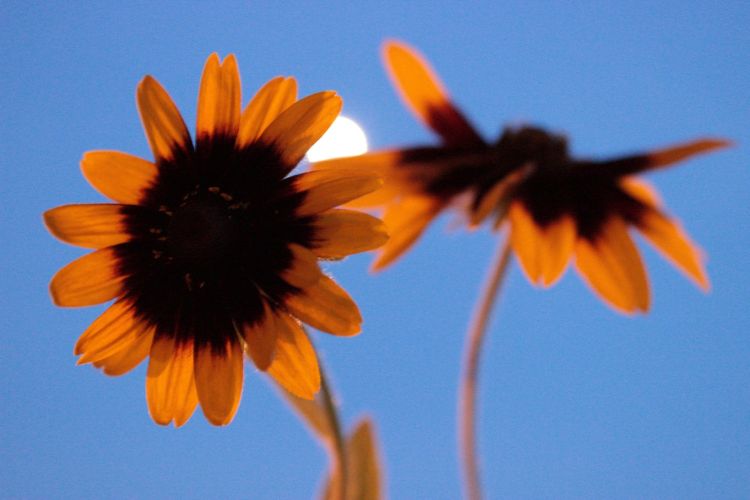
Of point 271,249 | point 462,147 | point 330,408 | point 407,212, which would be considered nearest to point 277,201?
point 271,249

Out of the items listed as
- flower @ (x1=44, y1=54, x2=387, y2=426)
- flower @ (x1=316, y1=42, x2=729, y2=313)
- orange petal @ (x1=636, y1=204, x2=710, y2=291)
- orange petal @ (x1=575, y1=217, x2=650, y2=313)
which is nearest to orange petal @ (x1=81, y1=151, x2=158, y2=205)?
flower @ (x1=44, y1=54, x2=387, y2=426)

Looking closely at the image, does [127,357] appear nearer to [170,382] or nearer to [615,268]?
[170,382]

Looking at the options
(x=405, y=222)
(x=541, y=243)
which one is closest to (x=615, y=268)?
(x=541, y=243)

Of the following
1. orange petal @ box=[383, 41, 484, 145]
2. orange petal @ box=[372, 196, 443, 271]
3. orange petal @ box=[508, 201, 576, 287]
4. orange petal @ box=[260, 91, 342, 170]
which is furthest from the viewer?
orange petal @ box=[383, 41, 484, 145]

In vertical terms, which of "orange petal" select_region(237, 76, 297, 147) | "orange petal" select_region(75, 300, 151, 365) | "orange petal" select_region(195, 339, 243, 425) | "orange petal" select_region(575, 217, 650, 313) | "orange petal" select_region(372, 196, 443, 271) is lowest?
"orange petal" select_region(195, 339, 243, 425)

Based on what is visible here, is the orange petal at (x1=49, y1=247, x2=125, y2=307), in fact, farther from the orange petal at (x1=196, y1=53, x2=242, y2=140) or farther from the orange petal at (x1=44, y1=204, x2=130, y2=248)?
the orange petal at (x1=196, y1=53, x2=242, y2=140)

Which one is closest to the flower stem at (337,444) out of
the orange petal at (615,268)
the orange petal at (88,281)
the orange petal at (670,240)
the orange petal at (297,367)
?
the orange petal at (297,367)
